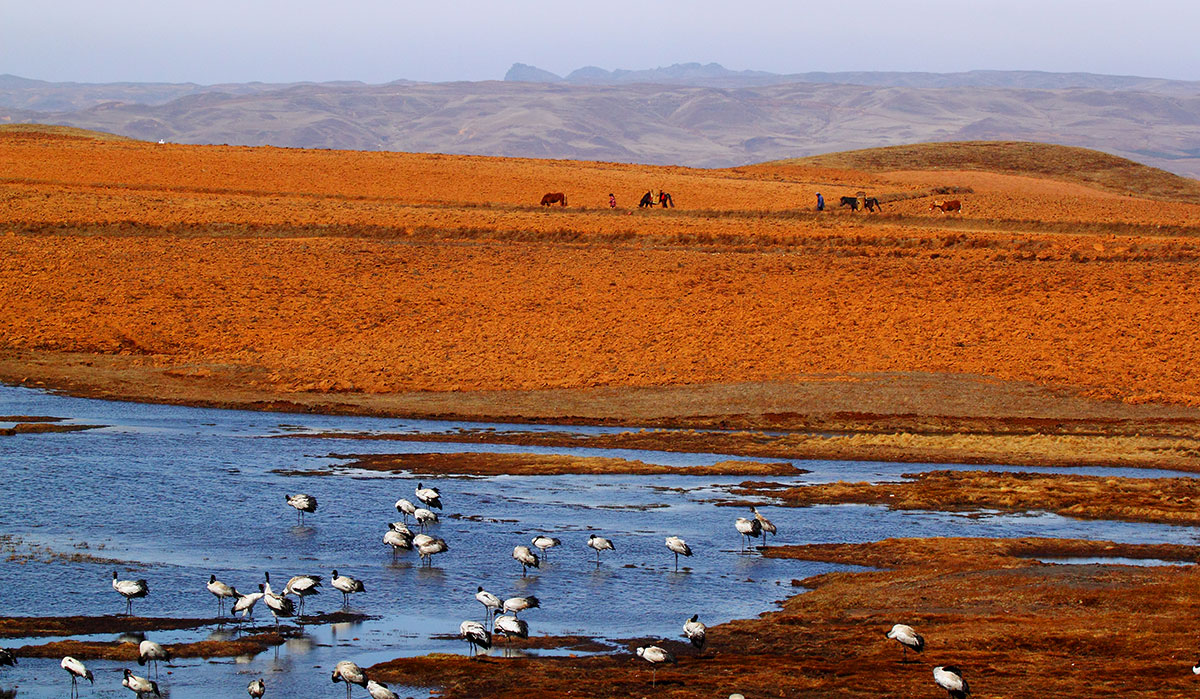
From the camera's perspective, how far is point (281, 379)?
35500 mm

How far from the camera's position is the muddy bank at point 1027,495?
2314cm

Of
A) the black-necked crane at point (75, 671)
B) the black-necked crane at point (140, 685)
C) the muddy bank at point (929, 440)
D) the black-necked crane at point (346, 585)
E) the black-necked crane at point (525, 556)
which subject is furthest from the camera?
the muddy bank at point (929, 440)

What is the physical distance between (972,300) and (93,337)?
26.0 metres

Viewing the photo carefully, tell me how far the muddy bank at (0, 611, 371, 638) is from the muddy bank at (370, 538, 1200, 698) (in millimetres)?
2870

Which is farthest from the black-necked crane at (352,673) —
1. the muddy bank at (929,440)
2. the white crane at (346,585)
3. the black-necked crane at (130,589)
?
the muddy bank at (929,440)

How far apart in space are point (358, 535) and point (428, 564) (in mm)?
2043

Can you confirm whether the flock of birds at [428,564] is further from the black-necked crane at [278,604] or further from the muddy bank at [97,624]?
the muddy bank at [97,624]

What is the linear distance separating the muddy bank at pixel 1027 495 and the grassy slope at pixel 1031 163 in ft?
206

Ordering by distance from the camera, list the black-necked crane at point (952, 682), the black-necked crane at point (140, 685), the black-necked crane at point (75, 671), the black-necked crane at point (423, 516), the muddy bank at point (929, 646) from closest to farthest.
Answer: the black-necked crane at point (952, 682), the black-necked crane at point (140, 685), the black-necked crane at point (75, 671), the muddy bank at point (929, 646), the black-necked crane at point (423, 516)

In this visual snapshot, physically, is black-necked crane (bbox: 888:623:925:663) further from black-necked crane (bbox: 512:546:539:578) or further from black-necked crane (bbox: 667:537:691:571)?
black-necked crane (bbox: 512:546:539:578)

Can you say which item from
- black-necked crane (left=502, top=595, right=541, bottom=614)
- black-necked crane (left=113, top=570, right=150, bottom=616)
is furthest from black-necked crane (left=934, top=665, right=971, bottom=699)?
black-necked crane (left=113, top=570, right=150, bottom=616)

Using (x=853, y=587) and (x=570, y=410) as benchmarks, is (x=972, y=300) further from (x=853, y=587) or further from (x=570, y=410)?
(x=853, y=587)

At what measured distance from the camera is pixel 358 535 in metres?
21.4

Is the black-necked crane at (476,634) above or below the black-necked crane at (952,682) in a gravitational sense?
below
